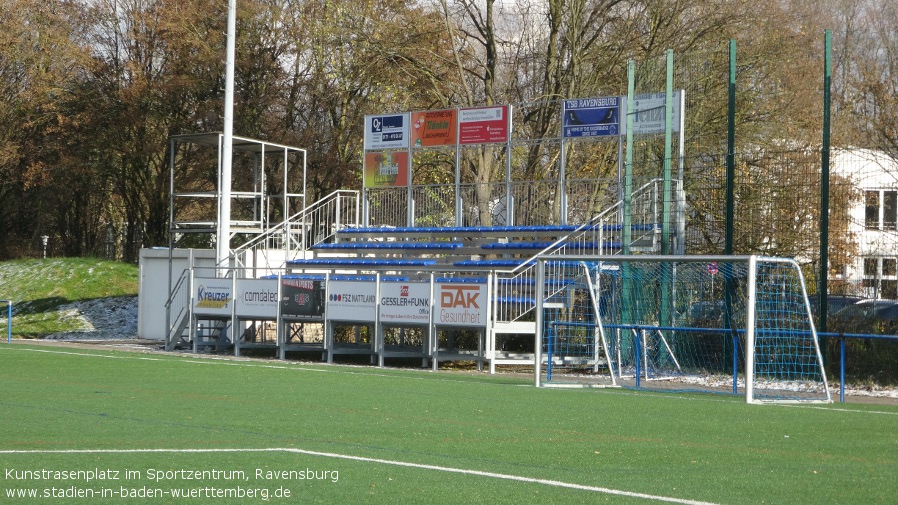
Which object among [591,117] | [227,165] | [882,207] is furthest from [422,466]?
[227,165]

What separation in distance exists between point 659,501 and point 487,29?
26.9 m

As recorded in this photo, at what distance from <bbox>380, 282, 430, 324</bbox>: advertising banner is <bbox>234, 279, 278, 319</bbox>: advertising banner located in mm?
2942

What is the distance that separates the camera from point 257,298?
25.2 m

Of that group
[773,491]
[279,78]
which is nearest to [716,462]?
[773,491]

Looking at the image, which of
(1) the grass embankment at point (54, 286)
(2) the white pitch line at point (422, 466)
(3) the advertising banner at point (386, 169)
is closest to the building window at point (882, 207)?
(2) the white pitch line at point (422, 466)

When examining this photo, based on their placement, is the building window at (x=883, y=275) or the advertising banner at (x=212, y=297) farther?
the advertising banner at (x=212, y=297)

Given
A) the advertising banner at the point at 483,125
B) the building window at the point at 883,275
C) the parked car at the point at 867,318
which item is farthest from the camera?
the advertising banner at the point at 483,125

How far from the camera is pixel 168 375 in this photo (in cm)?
1734

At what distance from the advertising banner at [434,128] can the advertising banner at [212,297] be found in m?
7.29

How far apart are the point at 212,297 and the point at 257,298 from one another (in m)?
1.49

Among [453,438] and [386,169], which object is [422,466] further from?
[386,169]

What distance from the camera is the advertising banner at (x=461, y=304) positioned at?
71.1 ft

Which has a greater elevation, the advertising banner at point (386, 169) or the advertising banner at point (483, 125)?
the advertising banner at point (483, 125)

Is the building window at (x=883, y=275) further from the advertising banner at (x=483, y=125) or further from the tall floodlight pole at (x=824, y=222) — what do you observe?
the advertising banner at (x=483, y=125)
